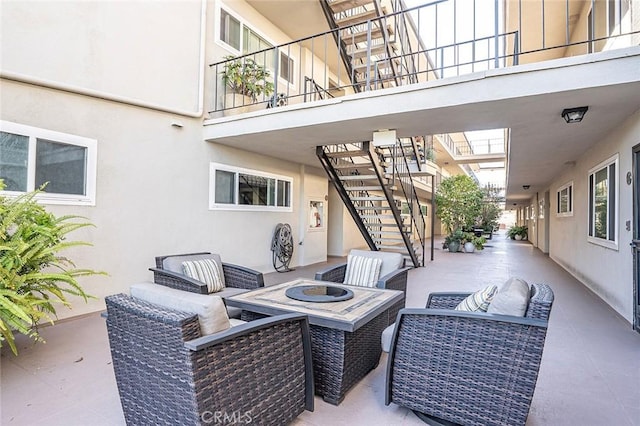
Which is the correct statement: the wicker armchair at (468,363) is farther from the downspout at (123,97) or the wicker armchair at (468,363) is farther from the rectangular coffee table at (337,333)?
the downspout at (123,97)

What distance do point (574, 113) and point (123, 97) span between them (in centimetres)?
570

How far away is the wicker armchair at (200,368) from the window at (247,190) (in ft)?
14.4

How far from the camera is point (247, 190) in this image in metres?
6.93

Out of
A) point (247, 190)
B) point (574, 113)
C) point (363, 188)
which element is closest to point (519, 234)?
point (363, 188)

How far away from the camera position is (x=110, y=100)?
457 centimetres

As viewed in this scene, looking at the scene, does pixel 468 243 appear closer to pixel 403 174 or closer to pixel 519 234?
pixel 403 174

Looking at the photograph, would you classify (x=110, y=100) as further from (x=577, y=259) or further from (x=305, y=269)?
(x=577, y=259)

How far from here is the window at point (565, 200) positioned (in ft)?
26.2

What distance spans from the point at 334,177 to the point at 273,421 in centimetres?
531

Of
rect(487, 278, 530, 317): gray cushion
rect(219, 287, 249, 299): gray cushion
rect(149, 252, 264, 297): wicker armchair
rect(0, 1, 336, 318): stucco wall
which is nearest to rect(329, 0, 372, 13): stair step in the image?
rect(0, 1, 336, 318): stucco wall

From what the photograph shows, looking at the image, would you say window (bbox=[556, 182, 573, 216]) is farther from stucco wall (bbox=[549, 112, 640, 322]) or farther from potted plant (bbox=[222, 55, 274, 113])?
potted plant (bbox=[222, 55, 274, 113])

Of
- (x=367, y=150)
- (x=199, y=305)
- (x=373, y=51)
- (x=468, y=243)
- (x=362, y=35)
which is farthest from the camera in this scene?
(x=468, y=243)

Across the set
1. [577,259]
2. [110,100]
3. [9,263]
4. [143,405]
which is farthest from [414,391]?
[577,259]

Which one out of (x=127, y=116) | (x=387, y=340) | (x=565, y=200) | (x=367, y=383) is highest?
(x=127, y=116)
